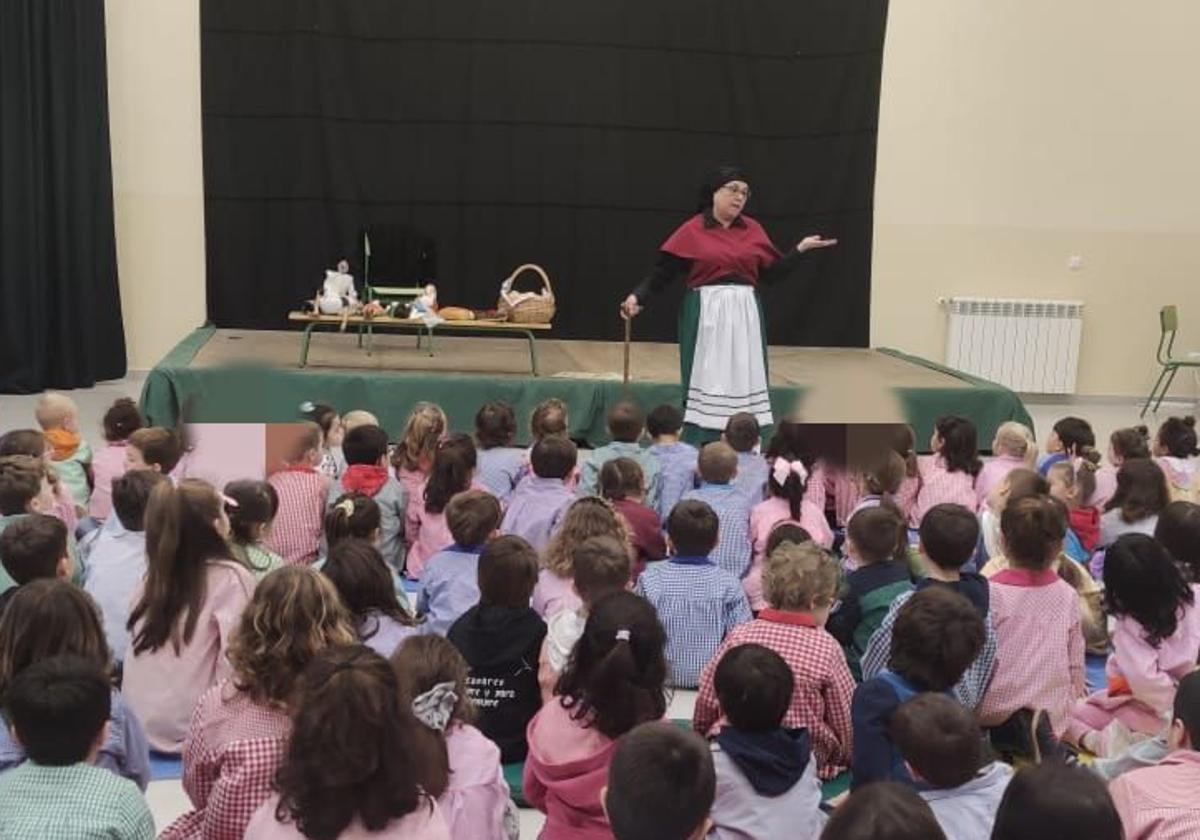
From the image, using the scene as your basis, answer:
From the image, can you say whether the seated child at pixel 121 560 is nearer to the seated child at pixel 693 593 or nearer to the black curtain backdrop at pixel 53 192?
the seated child at pixel 693 593

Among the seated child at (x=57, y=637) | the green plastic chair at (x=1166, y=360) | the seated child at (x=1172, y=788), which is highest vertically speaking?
the seated child at (x=57, y=637)

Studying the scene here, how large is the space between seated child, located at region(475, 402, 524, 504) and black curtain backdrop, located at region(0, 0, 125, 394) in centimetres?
482

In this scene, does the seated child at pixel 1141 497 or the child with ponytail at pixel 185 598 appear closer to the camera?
the child with ponytail at pixel 185 598

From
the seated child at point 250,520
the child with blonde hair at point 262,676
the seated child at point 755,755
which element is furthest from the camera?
the seated child at point 250,520

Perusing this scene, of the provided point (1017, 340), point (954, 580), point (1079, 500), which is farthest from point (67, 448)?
point (1017, 340)

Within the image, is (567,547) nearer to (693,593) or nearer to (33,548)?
(693,593)

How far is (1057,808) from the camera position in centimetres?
157

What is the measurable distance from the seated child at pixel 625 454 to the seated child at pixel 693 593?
0.77m

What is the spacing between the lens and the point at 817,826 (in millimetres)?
2176

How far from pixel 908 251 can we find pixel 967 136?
909mm

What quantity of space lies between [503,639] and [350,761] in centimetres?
121

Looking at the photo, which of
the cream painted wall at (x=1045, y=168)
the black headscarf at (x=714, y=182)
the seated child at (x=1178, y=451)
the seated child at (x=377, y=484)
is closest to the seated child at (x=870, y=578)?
the seated child at (x=377, y=484)

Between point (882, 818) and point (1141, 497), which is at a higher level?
point (882, 818)

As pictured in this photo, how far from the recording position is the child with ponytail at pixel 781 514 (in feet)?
12.7
